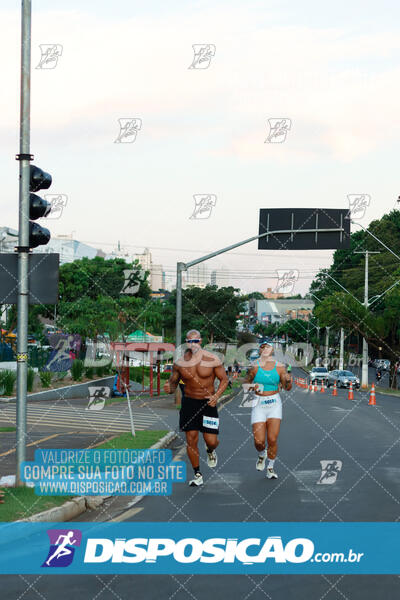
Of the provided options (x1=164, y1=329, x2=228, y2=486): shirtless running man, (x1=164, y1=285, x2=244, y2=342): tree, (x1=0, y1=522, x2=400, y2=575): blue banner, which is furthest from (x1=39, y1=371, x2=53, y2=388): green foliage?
(x1=164, y1=285, x2=244, y2=342): tree

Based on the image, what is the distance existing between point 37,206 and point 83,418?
1485cm

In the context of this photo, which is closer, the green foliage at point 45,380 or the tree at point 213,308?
the green foliage at point 45,380

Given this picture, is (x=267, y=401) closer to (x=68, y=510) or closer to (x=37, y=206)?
(x=68, y=510)

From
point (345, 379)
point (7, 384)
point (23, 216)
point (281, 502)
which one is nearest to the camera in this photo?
point (281, 502)

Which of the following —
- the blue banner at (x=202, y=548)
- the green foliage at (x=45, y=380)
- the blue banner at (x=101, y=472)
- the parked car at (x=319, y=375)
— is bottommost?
the parked car at (x=319, y=375)

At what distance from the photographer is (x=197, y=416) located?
11.4 metres

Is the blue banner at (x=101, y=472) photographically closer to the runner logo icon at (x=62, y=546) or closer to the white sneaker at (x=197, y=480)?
the white sneaker at (x=197, y=480)

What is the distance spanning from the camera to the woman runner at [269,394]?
11859mm

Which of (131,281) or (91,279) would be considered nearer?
(91,279)

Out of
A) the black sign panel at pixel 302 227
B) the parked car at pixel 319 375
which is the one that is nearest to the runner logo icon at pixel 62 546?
the black sign panel at pixel 302 227

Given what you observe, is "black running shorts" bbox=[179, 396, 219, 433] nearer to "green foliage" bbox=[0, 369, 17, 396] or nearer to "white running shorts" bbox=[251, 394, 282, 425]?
"white running shorts" bbox=[251, 394, 282, 425]

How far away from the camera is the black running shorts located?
11.3m

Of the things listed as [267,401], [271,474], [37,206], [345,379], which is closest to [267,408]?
[267,401]

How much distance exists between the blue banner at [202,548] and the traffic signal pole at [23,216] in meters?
1.97
